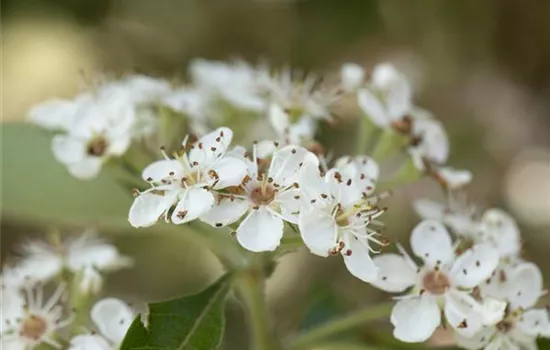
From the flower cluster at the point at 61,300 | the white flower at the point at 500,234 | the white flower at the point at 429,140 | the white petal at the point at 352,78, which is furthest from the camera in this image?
the white petal at the point at 352,78

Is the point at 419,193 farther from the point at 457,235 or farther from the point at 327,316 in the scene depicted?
the point at 457,235

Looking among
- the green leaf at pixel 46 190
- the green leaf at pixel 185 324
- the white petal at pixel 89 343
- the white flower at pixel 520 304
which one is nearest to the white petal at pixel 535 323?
the white flower at pixel 520 304

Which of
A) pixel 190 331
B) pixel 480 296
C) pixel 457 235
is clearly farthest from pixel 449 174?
pixel 190 331

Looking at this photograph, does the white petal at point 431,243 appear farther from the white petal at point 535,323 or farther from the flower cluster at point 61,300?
the flower cluster at point 61,300

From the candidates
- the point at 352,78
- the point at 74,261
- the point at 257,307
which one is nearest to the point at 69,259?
the point at 74,261

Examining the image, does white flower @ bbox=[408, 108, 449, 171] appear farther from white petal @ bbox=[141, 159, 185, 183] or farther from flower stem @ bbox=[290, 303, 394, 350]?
white petal @ bbox=[141, 159, 185, 183]

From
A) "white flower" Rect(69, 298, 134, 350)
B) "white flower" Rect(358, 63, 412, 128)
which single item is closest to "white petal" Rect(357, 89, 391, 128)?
"white flower" Rect(358, 63, 412, 128)
